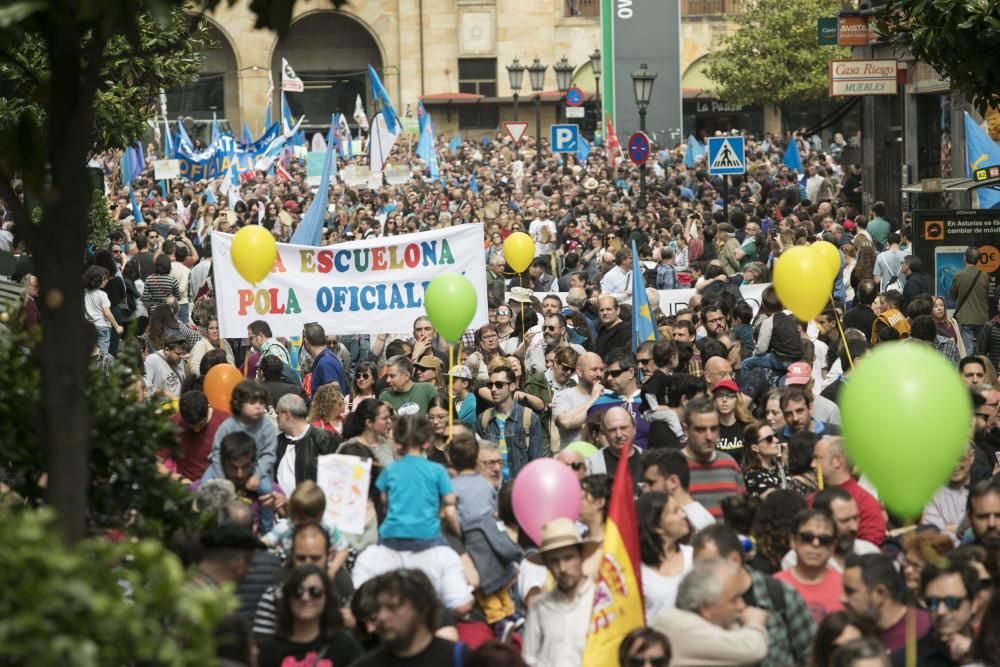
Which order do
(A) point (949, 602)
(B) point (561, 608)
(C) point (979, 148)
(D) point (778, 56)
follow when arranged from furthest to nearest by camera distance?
(D) point (778, 56)
(C) point (979, 148)
(B) point (561, 608)
(A) point (949, 602)

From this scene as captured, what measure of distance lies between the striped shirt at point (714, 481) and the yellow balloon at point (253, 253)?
5331mm

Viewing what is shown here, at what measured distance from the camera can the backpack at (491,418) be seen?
404 inches

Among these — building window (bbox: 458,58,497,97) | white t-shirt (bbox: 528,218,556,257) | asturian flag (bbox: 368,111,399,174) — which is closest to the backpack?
white t-shirt (bbox: 528,218,556,257)

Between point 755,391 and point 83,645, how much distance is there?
8.18 m

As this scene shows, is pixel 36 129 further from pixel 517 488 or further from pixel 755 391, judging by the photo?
pixel 755 391

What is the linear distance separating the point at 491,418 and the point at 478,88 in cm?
5139

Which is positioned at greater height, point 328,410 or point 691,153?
point 691,153

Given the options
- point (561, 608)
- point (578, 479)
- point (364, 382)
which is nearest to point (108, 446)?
point (561, 608)

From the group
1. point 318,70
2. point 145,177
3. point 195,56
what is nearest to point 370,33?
point 318,70

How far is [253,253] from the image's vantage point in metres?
12.6

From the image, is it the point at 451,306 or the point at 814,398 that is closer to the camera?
the point at 814,398

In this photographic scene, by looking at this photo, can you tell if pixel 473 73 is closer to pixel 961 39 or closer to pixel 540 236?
pixel 540 236

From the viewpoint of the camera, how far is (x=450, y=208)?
3109 cm

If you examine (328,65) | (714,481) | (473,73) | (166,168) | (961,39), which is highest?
(328,65)
